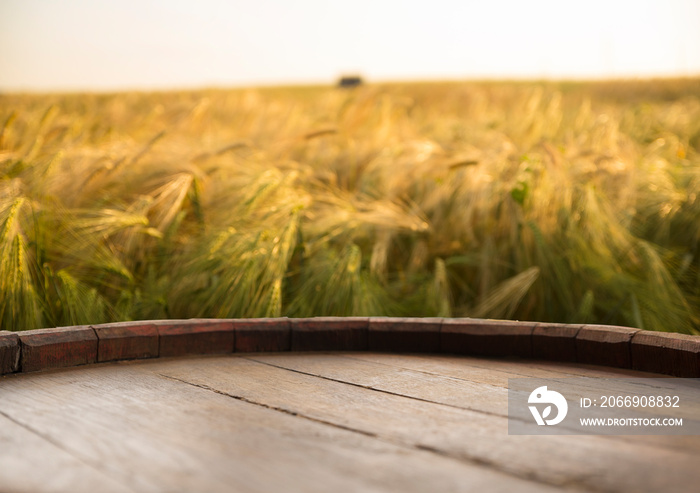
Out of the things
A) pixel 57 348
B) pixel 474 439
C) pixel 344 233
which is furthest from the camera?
pixel 344 233

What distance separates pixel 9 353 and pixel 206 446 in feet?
2.17

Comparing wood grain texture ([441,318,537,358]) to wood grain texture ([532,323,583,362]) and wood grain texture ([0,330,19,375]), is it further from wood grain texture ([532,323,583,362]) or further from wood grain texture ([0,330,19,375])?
wood grain texture ([0,330,19,375])

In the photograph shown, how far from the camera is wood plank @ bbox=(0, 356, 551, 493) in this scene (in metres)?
0.88

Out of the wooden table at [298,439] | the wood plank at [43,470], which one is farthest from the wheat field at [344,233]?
the wood plank at [43,470]

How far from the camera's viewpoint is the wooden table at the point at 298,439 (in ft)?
2.89

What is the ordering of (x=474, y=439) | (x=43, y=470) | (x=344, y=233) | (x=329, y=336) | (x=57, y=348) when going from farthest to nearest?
(x=344, y=233) → (x=329, y=336) → (x=57, y=348) → (x=474, y=439) → (x=43, y=470)

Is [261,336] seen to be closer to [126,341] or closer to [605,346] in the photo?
[126,341]

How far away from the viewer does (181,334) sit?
5.39 ft

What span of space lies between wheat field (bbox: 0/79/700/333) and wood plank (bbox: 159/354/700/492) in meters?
0.87

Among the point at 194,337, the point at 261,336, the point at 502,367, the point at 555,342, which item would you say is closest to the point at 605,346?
the point at 555,342

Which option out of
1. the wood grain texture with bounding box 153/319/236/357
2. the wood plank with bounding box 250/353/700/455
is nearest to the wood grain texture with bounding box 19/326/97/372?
the wood grain texture with bounding box 153/319/236/357

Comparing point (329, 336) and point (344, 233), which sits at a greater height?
point (344, 233)

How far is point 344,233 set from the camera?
2771mm

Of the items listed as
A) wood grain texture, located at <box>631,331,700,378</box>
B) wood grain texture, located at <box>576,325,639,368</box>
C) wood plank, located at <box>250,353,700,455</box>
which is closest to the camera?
wood plank, located at <box>250,353,700,455</box>
